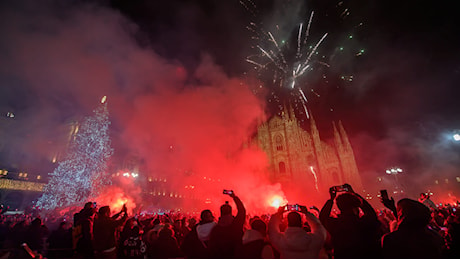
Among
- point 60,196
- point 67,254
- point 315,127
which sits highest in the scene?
point 315,127

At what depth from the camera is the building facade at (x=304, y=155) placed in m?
33.7

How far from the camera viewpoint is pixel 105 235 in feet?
13.7

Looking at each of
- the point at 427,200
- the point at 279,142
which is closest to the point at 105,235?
the point at 427,200

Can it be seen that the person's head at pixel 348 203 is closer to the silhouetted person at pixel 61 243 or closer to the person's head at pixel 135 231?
the person's head at pixel 135 231

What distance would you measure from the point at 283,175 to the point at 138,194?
35.5m

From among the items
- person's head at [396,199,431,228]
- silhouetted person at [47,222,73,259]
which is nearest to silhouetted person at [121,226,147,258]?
silhouetted person at [47,222,73,259]

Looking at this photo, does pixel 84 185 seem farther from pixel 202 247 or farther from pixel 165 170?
pixel 202 247

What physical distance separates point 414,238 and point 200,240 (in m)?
3.08

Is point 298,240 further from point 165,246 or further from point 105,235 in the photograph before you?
point 105,235

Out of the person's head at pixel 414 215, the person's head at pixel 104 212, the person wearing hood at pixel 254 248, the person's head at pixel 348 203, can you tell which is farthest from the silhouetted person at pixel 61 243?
the person's head at pixel 414 215

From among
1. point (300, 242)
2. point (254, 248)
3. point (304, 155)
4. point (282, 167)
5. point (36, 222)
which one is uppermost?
point (304, 155)

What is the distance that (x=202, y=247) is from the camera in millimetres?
3229

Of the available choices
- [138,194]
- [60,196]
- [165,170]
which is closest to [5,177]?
[60,196]

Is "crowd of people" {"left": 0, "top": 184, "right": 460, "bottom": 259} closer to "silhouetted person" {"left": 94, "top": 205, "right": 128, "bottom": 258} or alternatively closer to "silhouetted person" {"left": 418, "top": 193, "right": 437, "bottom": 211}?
"silhouetted person" {"left": 94, "top": 205, "right": 128, "bottom": 258}
